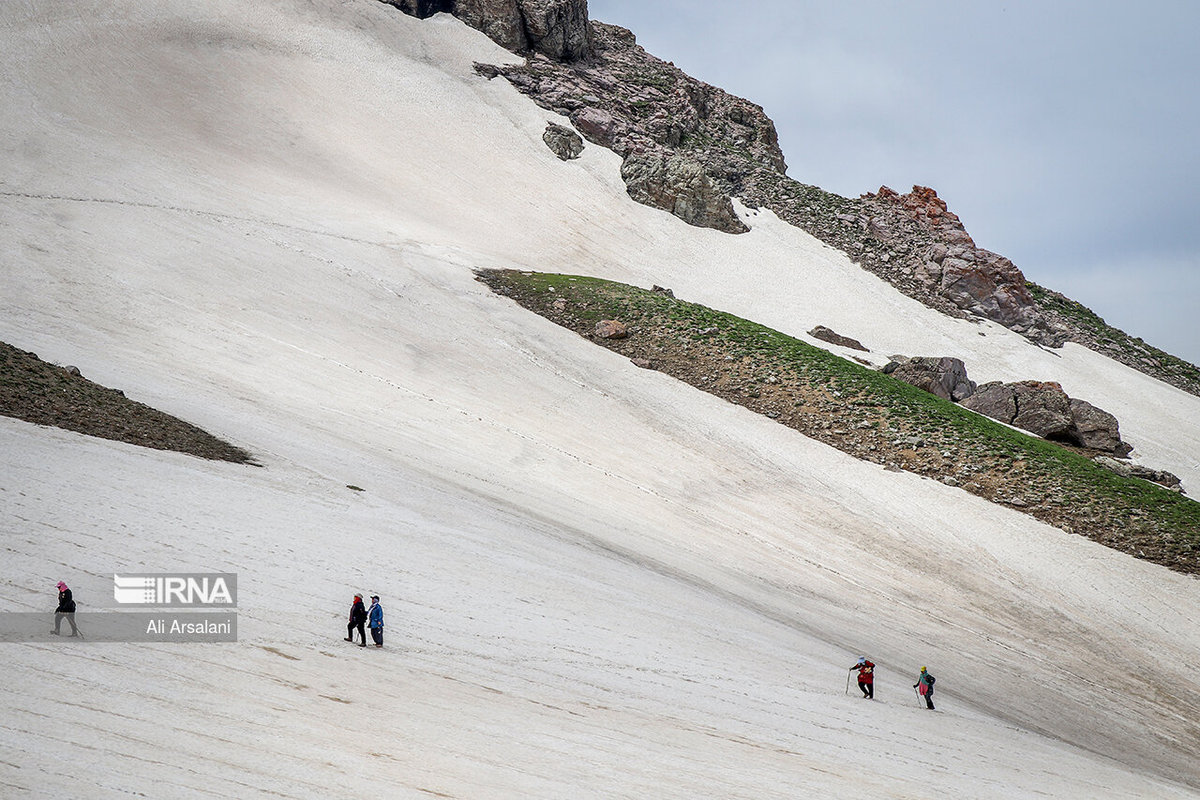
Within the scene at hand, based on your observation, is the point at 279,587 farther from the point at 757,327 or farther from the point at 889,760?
the point at 757,327

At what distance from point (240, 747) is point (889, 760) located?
12.0 m

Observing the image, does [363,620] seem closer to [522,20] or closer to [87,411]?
[87,411]

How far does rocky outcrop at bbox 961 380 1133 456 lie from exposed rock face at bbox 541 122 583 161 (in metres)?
45.7

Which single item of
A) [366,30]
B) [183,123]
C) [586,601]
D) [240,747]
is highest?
[366,30]

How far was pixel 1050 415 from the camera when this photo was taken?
47781 millimetres

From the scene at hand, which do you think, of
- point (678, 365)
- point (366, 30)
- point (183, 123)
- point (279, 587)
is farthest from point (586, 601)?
point (366, 30)

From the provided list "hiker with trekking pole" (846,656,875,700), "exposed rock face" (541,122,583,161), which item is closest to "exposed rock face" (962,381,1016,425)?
"hiker with trekking pole" (846,656,875,700)

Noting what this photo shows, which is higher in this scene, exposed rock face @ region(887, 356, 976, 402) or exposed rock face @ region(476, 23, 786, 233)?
exposed rock face @ region(476, 23, 786, 233)

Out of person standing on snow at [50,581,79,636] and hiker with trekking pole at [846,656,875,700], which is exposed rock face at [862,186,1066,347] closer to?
hiker with trekking pole at [846,656,875,700]

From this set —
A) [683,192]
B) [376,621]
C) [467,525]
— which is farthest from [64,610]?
[683,192]

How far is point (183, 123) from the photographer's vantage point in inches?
2598

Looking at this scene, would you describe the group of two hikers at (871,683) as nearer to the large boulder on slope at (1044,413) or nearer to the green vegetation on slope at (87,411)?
the green vegetation on slope at (87,411)

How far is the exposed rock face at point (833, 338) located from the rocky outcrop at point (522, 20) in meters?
52.3

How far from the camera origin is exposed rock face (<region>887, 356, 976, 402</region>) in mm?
50625
